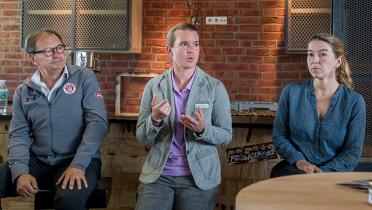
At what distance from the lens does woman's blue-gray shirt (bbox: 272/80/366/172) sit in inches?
99.8

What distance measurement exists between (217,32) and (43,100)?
328 cm

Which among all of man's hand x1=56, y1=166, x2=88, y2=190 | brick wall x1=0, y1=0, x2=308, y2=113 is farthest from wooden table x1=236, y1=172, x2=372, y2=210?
brick wall x1=0, y1=0, x2=308, y2=113

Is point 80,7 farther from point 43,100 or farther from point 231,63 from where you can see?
point 43,100

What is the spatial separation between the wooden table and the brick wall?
3735mm

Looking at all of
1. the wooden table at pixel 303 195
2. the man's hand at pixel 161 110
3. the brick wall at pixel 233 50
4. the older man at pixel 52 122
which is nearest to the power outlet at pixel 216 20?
the brick wall at pixel 233 50

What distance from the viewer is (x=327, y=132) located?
255 cm

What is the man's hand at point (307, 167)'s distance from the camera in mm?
2395

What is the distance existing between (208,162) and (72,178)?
0.62 meters

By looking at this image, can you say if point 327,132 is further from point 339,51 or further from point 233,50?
point 233,50

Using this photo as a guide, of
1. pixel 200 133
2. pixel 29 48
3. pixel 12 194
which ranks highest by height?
pixel 29 48

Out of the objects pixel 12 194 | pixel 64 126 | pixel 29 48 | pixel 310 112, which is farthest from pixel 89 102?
pixel 310 112

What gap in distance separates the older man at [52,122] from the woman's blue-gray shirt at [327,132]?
95 centimetres

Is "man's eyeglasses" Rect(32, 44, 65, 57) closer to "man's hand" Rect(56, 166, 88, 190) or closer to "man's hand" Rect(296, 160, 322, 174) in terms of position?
"man's hand" Rect(56, 166, 88, 190)

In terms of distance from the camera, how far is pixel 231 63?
5.54 m
